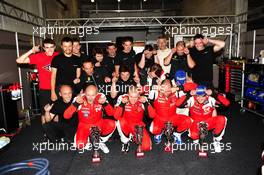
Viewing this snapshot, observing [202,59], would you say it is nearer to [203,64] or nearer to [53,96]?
[203,64]

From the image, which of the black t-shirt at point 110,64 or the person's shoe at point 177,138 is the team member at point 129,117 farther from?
the black t-shirt at point 110,64

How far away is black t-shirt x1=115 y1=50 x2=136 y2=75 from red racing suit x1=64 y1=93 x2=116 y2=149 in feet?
3.44

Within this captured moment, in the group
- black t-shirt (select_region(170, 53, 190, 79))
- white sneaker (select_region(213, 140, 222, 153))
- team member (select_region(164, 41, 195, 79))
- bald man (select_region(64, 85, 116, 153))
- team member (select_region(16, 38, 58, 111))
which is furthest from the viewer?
black t-shirt (select_region(170, 53, 190, 79))

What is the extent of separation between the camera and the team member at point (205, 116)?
350 cm

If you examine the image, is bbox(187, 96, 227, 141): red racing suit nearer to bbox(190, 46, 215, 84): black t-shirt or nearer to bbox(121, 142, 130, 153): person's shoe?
bbox(190, 46, 215, 84): black t-shirt

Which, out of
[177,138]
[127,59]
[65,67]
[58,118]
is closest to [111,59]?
[127,59]

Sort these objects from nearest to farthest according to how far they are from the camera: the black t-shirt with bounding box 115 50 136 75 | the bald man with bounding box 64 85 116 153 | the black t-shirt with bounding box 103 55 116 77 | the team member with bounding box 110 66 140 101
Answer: the bald man with bounding box 64 85 116 153 < the team member with bounding box 110 66 140 101 < the black t-shirt with bounding box 115 50 136 75 < the black t-shirt with bounding box 103 55 116 77

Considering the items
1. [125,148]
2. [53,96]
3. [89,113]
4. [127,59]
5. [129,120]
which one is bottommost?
[125,148]

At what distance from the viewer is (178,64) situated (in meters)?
4.26

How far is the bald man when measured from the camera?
3392 mm

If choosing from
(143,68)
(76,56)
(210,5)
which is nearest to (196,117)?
(143,68)

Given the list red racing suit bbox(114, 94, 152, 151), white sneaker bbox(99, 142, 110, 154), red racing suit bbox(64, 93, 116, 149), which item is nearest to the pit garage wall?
red racing suit bbox(64, 93, 116, 149)

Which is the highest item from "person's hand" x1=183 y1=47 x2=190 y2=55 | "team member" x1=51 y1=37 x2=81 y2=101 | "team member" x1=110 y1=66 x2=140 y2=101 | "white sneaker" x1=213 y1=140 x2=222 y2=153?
"person's hand" x1=183 y1=47 x2=190 y2=55

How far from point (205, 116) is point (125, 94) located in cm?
122
